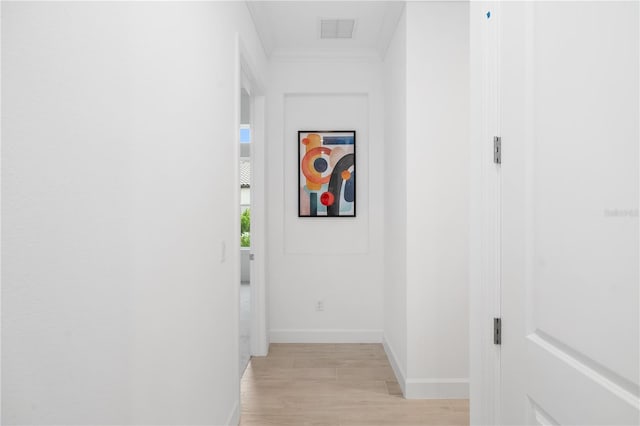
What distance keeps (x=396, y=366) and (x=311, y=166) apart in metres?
1.92

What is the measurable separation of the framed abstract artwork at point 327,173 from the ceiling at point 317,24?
768 mm

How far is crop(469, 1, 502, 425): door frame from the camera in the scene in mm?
1254

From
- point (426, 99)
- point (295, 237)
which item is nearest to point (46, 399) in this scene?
point (426, 99)

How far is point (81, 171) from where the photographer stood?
0.84 meters

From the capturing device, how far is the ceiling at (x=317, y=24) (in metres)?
2.88

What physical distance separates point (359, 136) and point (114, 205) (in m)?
3.05

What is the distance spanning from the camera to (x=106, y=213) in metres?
0.94

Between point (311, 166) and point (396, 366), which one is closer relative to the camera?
point (396, 366)

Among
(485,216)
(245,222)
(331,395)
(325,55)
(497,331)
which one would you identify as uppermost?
(325,55)

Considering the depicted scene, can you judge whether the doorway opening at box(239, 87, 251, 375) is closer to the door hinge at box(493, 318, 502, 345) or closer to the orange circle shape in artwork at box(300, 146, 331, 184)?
the orange circle shape in artwork at box(300, 146, 331, 184)

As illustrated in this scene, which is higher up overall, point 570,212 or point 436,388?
point 570,212

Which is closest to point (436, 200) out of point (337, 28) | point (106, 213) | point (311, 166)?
point (311, 166)

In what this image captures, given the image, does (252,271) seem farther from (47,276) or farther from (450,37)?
(47,276)

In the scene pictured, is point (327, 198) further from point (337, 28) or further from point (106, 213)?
point (106, 213)
